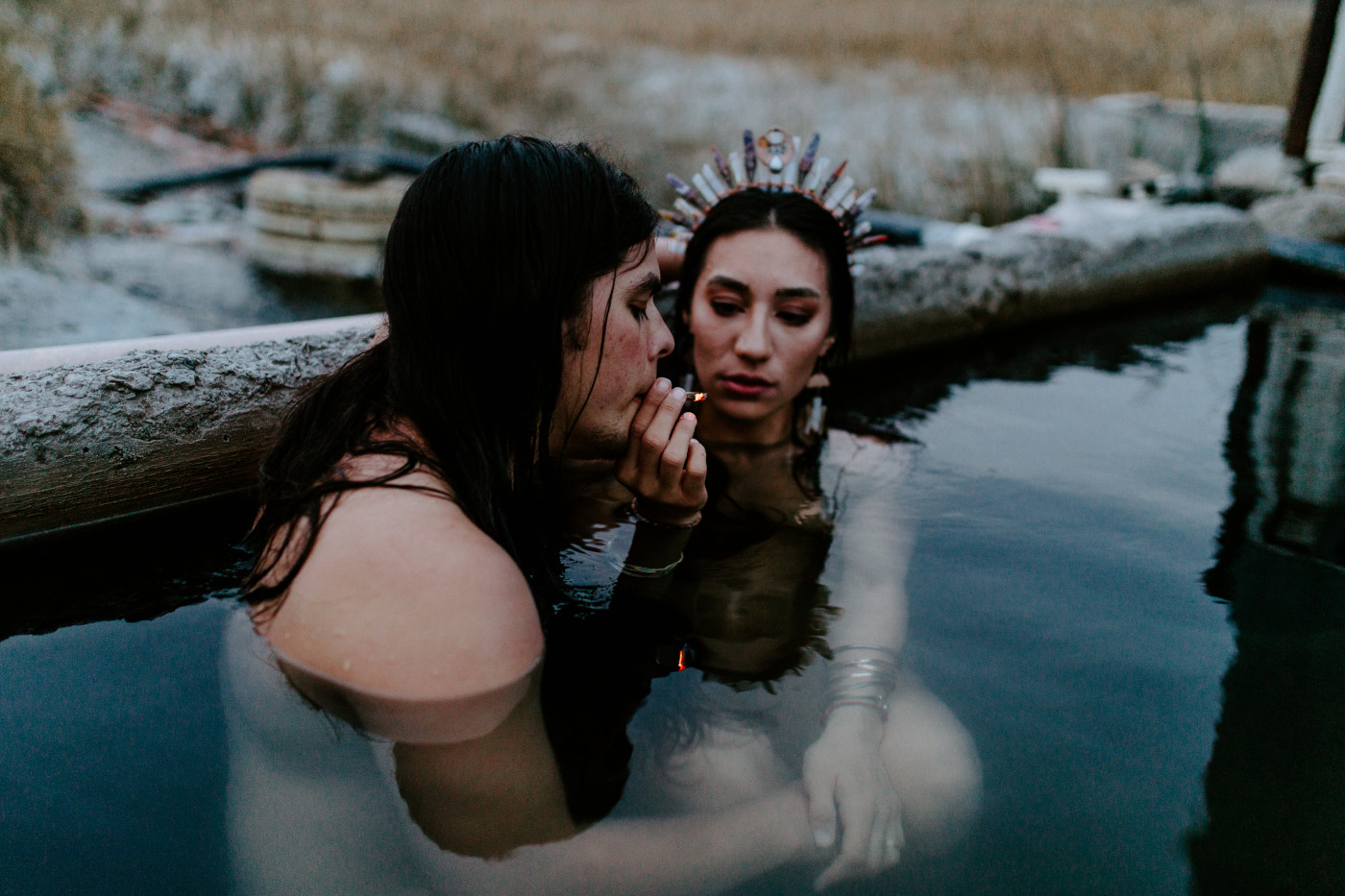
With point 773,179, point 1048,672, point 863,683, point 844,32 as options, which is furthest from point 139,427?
point 844,32

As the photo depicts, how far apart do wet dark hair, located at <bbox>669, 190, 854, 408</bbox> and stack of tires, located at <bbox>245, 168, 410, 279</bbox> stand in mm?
4219

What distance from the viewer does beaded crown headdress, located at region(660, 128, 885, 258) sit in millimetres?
→ 3143

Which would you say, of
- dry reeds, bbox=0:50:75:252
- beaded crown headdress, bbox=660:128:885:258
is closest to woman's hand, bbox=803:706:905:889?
beaded crown headdress, bbox=660:128:885:258

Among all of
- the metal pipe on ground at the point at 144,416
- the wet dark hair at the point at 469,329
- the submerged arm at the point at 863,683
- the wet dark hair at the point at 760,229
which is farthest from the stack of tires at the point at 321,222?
the wet dark hair at the point at 469,329

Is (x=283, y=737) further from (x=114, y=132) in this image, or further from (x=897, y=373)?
(x=114, y=132)

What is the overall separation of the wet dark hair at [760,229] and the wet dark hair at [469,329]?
119cm

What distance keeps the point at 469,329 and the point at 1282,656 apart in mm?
2147

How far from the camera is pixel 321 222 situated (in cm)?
673

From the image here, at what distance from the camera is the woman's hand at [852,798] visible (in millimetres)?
1728

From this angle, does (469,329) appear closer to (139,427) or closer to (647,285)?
(647,285)

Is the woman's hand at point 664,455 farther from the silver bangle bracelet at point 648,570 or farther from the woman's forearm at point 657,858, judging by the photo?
the woman's forearm at point 657,858

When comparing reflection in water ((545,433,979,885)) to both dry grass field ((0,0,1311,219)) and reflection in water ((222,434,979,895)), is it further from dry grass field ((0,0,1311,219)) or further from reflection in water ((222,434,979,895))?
dry grass field ((0,0,1311,219))

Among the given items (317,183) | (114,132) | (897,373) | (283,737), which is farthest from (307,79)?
(283,737)

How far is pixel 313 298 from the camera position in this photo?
20.8ft
